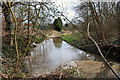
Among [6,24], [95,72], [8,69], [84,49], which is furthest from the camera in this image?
[84,49]

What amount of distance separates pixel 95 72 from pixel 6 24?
2.76m

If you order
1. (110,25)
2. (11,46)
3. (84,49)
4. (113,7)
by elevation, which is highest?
(113,7)

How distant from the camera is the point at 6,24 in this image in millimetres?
2340

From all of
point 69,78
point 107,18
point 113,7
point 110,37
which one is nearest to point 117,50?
point 110,37

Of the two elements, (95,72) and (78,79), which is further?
(95,72)

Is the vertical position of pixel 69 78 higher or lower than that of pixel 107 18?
lower

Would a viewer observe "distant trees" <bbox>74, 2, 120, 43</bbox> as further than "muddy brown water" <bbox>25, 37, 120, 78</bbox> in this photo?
Yes

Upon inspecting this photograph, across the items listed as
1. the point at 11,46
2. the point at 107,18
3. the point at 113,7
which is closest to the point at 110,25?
the point at 107,18

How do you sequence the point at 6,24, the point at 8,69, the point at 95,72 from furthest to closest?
1. the point at 95,72
2. the point at 6,24
3. the point at 8,69

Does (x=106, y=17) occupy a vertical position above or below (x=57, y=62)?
above

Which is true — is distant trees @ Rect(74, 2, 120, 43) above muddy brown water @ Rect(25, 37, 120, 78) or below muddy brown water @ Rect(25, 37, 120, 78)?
above

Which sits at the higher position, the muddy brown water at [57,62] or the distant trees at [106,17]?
the distant trees at [106,17]

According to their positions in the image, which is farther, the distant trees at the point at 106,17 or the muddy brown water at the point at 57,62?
the distant trees at the point at 106,17

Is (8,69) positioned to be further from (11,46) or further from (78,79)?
(78,79)
